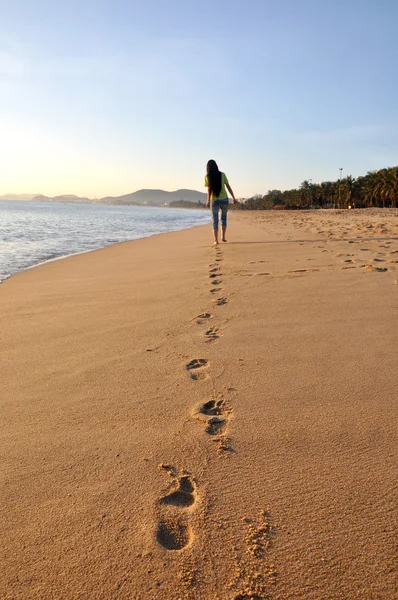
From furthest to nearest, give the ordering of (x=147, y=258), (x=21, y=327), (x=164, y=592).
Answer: (x=147, y=258) < (x=21, y=327) < (x=164, y=592)

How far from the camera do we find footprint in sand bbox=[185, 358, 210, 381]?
2217 mm

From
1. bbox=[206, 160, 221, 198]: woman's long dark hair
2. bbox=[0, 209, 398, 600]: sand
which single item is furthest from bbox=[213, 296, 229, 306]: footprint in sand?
bbox=[206, 160, 221, 198]: woman's long dark hair

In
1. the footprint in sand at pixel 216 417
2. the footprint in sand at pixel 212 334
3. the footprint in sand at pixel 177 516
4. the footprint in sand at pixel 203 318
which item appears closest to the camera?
the footprint in sand at pixel 177 516

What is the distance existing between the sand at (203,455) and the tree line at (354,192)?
52.8 m

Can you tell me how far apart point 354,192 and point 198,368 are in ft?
212

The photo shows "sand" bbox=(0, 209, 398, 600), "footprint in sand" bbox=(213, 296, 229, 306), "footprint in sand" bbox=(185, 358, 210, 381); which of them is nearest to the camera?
"sand" bbox=(0, 209, 398, 600)

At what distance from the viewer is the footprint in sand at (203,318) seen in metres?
3.15

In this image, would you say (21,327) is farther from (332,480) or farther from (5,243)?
(5,243)

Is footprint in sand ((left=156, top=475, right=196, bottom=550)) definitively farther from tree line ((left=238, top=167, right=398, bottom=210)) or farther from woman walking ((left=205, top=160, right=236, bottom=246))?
tree line ((left=238, top=167, right=398, bottom=210))

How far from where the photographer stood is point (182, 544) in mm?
1172

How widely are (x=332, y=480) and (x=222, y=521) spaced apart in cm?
40

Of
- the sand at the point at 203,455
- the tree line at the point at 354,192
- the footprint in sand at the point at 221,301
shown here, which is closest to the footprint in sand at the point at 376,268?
the sand at the point at 203,455

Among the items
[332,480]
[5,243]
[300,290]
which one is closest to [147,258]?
[300,290]

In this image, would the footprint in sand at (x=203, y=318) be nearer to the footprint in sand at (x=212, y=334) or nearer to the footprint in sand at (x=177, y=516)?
the footprint in sand at (x=212, y=334)
